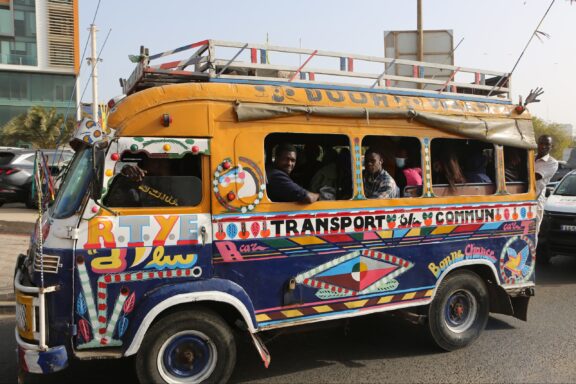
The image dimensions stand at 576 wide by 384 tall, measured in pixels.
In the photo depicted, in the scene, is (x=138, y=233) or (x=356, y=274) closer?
(x=138, y=233)

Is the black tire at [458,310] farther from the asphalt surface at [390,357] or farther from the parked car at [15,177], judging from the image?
the parked car at [15,177]

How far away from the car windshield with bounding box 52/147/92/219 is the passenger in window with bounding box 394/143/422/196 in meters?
2.89

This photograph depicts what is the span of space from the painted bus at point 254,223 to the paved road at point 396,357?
361 mm

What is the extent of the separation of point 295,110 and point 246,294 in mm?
1599

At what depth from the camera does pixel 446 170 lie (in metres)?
5.38

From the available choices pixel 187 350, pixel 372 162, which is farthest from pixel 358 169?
pixel 187 350

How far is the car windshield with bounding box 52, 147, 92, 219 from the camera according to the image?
3783mm

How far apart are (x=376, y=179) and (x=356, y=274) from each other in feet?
3.12

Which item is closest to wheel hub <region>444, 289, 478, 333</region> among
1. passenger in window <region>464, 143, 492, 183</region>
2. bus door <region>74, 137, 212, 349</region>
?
passenger in window <region>464, 143, 492, 183</region>

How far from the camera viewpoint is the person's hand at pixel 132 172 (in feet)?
12.4

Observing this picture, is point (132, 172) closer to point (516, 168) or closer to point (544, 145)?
point (516, 168)

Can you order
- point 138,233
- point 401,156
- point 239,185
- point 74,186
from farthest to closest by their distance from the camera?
point 401,156 < point 239,185 < point 74,186 < point 138,233

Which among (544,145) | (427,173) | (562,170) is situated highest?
(544,145)

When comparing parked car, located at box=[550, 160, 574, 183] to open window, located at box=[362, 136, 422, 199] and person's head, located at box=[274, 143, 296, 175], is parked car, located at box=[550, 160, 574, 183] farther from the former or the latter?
person's head, located at box=[274, 143, 296, 175]
